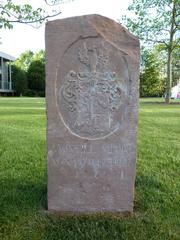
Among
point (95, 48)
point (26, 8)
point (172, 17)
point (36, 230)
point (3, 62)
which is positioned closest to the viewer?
point (36, 230)

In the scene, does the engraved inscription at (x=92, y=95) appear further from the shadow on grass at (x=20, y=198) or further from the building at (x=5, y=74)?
the building at (x=5, y=74)

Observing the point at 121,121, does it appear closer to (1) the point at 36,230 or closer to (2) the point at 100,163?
(2) the point at 100,163

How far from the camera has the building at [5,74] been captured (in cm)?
6975

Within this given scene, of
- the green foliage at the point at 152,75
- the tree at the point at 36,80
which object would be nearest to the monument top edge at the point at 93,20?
the green foliage at the point at 152,75

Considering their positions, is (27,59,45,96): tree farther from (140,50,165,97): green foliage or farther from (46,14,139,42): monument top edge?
(46,14,139,42): monument top edge

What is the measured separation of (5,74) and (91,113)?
70141 mm

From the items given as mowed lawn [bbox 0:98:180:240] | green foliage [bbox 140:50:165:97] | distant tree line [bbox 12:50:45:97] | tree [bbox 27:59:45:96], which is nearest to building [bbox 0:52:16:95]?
distant tree line [bbox 12:50:45:97]

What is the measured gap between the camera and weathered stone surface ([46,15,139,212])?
452 cm

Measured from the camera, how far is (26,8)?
6.27 meters

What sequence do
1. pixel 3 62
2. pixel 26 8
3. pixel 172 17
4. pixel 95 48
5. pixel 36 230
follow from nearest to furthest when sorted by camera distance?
pixel 36 230 → pixel 95 48 → pixel 26 8 → pixel 172 17 → pixel 3 62

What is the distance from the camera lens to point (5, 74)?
72.7 m

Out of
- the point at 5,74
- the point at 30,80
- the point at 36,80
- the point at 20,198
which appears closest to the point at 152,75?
the point at 5,74

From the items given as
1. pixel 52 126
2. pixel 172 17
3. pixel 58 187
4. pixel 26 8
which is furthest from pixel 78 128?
pixel 172 17

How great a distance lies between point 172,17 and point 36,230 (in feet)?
104
